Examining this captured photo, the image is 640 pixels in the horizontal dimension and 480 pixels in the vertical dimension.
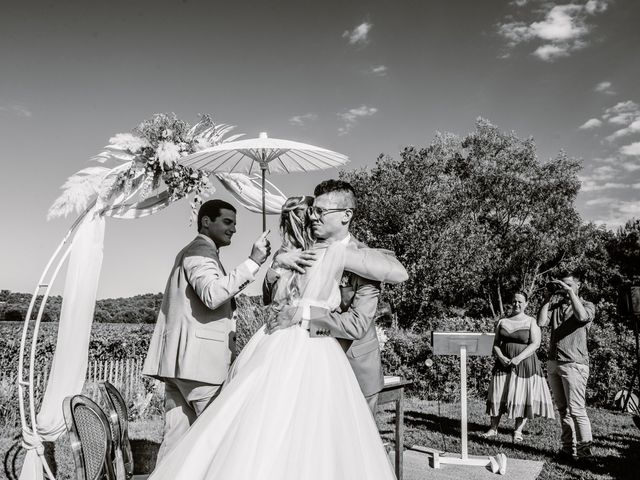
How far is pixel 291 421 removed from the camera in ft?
7.99

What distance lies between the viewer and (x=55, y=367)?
4168 millimetres

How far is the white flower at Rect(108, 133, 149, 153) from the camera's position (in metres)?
4.21

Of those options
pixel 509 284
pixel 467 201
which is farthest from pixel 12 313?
pixel 509 284

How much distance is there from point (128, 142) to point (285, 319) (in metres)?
2.28

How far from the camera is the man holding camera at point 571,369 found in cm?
588

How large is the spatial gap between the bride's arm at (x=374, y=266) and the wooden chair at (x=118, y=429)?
1419mm

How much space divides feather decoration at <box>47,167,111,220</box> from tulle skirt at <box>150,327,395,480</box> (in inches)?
89.4

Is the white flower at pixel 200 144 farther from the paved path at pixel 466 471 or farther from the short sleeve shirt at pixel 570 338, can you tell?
the short sleeve shirt at pixel 570 338

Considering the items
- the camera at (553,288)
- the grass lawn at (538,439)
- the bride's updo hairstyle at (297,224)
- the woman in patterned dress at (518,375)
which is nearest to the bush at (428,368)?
the grass lawn at (538,439)

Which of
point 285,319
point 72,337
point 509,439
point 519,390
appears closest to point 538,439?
point 509,439

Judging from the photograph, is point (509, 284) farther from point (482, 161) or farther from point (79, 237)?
point (79, 237)

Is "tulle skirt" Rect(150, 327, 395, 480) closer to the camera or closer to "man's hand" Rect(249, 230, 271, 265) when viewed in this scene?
"man's hand" Rect(249, 230, 271, 265)

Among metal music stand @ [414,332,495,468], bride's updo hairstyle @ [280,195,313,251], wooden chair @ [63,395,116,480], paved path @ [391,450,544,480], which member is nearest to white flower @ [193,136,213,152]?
bride's updo hairstyle @ [280,195,313,251]

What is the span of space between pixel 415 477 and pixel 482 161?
27934 mm
